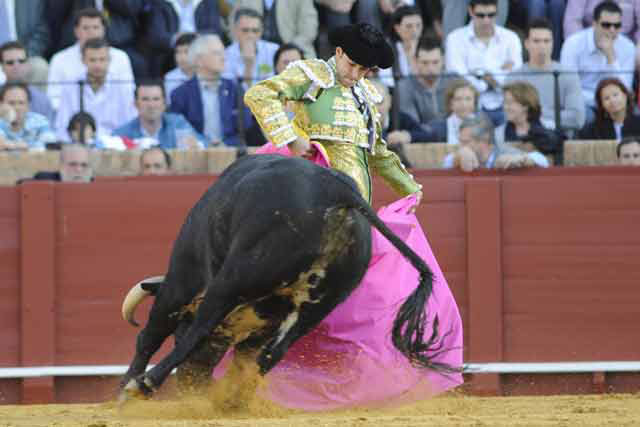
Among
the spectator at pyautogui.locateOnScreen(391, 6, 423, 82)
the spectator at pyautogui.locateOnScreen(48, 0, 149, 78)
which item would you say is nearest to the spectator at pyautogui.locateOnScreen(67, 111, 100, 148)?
the spectator at pyautogui.locateOnScreen(48, 0, 149, 78)

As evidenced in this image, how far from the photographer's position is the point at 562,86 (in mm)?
7824

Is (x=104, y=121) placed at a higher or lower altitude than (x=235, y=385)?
higher

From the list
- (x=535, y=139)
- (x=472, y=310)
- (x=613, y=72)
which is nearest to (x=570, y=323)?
(x=472, y=310)

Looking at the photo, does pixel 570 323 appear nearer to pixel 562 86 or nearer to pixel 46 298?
pixel 562 86

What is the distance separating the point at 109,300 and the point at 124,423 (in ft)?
8.94

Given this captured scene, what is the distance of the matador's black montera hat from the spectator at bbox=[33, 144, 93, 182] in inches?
104

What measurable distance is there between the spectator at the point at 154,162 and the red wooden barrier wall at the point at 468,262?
338mm

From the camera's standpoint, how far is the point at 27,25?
8.62 m

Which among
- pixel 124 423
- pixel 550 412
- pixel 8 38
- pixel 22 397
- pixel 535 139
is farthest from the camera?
pixel 8 38

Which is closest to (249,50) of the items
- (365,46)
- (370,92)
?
(370,92)

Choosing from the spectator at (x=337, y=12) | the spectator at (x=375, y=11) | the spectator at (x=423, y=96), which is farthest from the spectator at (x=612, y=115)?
the spectator at (x=337, y=12)

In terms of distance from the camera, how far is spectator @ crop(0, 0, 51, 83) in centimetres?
857

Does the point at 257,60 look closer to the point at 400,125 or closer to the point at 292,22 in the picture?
the point at 292,22

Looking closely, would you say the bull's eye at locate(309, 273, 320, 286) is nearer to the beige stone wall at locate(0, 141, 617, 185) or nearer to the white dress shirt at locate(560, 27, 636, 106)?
the beige stone wall at locate(0, 141, 617, 185)
